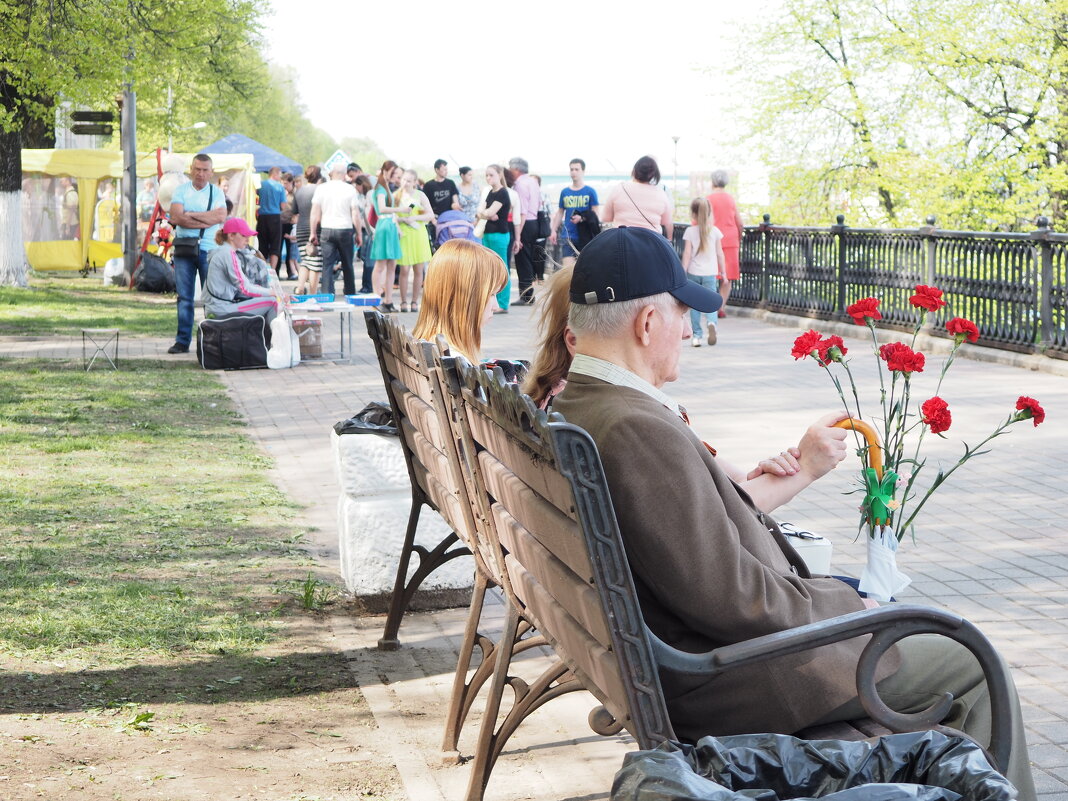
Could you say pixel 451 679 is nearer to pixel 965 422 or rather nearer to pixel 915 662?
pixel 915 662

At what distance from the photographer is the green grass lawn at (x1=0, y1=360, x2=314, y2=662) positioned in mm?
5184

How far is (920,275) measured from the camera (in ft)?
Answer: 52.2

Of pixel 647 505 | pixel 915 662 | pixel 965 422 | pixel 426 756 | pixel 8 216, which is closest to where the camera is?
pixel 647 505

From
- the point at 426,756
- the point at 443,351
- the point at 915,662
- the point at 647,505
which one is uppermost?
the point at 443,351

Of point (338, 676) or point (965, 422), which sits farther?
point (965, 422)

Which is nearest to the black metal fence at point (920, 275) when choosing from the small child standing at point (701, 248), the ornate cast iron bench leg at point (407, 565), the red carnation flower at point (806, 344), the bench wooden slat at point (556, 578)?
the small child standing at point (701, 248)

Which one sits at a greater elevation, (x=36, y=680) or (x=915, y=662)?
(x=915, y=662)

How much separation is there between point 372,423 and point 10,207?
20.6 meters

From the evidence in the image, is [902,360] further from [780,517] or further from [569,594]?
[780,517]

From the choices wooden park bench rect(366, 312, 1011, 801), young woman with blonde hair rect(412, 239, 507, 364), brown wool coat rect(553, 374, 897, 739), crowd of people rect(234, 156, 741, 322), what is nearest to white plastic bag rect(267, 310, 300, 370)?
crowd of people rect(234, 156, 741, 322)

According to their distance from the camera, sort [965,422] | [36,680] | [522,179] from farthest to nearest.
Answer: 1. [522,179]
2. [965,422]
3. [36,680]

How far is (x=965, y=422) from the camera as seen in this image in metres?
10.1

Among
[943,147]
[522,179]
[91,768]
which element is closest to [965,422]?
[91,768]

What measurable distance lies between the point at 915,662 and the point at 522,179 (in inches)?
732
